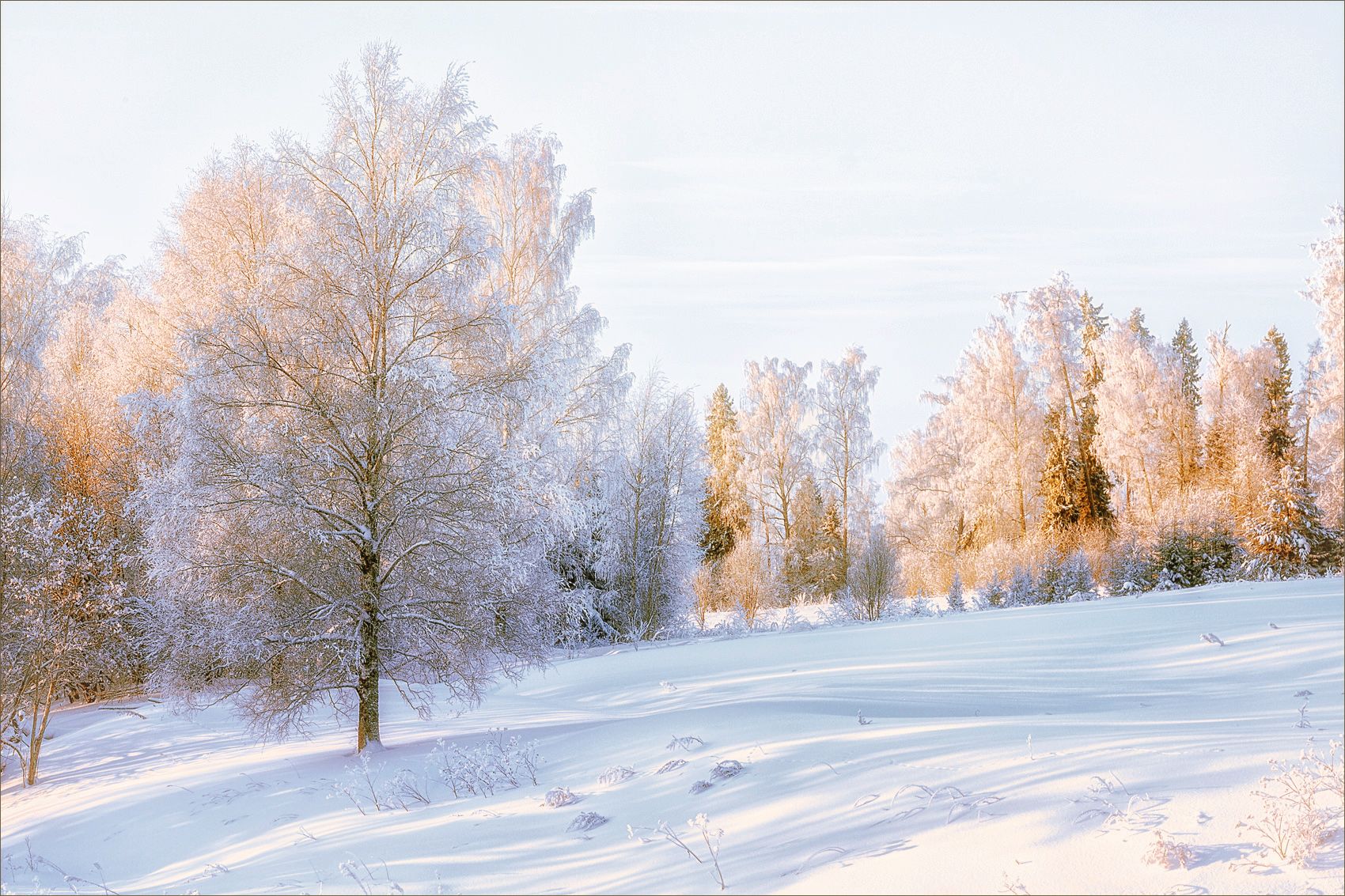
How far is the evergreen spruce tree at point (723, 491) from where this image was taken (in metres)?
26.1

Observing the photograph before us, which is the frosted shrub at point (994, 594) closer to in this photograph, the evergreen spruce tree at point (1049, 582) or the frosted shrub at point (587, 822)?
the evergreen spruce tree at point (1049, 582)

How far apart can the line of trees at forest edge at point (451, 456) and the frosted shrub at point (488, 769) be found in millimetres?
1815

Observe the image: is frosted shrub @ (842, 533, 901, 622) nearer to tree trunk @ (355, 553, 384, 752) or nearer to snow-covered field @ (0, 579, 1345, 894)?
snow-covered field @ (0, 579, 1345, 894)

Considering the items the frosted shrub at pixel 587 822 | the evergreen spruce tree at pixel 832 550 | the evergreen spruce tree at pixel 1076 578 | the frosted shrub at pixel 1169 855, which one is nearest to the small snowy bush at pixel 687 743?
the frosted shrub at pixel 587 822

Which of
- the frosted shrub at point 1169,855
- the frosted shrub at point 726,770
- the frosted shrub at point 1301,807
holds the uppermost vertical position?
the frosted shrub at point 1301,807

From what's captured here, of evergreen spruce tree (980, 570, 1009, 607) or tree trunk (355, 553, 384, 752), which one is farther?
evergreen spruce tree (980, 570, 1009, 607)

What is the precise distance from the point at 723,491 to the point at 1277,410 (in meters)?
17.5

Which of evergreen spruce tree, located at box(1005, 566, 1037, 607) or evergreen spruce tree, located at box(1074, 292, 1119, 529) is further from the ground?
evergreen spruce tree, located at box(1074, 292, 1119, 529)

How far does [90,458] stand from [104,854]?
10254 millimetres

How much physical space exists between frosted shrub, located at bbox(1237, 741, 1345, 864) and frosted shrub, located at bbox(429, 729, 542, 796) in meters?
3.91

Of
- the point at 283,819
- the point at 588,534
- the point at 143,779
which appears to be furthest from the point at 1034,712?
the point at 588,534

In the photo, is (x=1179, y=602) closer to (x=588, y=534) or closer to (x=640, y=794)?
(x=640, y=794)

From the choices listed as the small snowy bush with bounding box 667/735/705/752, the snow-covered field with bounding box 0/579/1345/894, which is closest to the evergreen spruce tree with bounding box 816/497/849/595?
the snow-covered field with bounding box 0/579/1345/894

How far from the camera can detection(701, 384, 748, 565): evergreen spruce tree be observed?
85.5 ft
